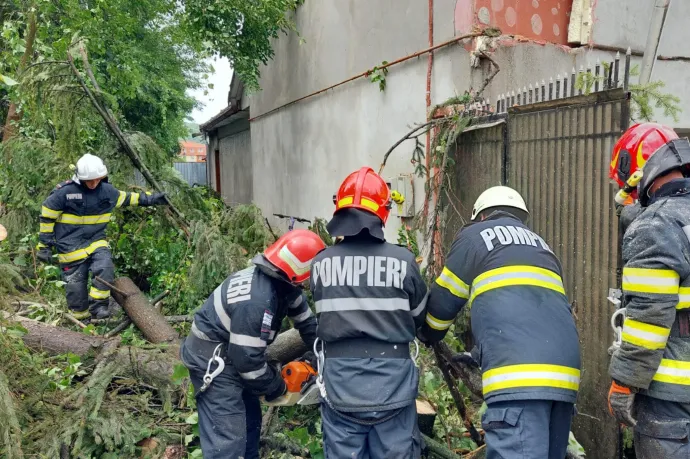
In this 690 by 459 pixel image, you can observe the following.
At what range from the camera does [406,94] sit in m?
5.72

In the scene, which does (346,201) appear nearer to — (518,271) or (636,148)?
(518,271)

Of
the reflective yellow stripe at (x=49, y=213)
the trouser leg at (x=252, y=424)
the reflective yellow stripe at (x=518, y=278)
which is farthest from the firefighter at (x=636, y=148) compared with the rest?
the reflective yellow stripe at (x=49, y=213)

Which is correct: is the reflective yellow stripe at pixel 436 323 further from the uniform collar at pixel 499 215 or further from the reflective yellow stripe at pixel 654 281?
the reflective yellow stripe at pixel 654 281

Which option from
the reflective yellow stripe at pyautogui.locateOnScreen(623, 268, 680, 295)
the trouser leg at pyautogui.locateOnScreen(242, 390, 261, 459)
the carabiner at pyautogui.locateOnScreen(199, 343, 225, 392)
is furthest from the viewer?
the trouser leg at pyautogui.locateOnScreen(242, 390, 261, 459)

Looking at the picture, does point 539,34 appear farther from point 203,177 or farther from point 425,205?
point 203,177

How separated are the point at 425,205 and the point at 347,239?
7.99 feet

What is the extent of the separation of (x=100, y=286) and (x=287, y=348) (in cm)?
298

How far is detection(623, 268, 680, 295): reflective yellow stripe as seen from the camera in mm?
1994

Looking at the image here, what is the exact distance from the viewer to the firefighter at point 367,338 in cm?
240

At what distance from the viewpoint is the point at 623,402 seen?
2.16 meters

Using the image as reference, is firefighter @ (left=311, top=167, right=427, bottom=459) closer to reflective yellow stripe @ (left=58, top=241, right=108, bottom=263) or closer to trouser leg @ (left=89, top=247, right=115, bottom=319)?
trouser leg @ (left=89, top=247, right=115, bottom=319)

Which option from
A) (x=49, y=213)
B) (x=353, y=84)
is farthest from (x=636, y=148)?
(x=49, y=213)

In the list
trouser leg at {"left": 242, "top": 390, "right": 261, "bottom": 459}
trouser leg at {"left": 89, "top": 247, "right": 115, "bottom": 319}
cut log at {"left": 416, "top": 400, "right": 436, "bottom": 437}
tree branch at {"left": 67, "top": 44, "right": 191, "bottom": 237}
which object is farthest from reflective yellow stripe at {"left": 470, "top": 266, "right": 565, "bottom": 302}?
tree branch at {"left": 67, "top": 44, "right": 191, "bottom": 237}

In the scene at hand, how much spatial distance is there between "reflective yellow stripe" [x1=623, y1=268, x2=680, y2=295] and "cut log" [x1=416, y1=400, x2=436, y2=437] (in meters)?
1.60
